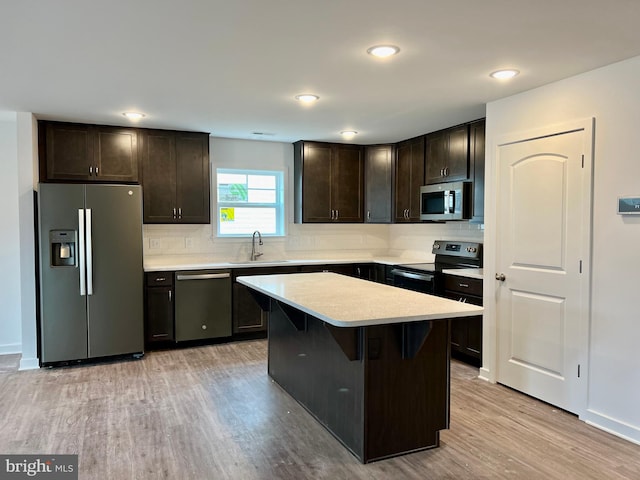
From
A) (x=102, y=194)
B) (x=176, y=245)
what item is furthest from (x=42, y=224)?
(x=176, y=245)

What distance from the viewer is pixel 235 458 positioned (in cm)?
256

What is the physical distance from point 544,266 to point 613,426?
1.08 meters

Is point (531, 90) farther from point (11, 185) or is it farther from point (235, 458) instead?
point (11, 185)

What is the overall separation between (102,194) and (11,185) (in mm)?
1247

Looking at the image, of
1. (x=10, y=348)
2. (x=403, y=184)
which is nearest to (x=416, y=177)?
(x=403, y=184)

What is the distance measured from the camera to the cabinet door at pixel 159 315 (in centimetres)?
466

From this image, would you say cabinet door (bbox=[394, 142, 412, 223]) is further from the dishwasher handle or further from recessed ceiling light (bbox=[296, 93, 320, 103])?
the dishwasher handle

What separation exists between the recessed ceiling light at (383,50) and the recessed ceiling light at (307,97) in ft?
3.20

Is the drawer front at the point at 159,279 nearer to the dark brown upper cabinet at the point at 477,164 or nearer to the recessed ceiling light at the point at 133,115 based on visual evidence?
the recessed ceiling light at the point at 133,115

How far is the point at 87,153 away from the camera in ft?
14.9

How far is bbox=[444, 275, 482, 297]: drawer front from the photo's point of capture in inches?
157

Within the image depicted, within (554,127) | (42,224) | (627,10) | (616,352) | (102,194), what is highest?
(627,10)

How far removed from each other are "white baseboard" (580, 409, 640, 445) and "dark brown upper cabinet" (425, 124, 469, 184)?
2257 millimetres

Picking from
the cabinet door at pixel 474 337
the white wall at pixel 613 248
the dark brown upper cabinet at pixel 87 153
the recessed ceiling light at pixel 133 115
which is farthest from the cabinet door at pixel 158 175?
the white wall at pixel 613 248
